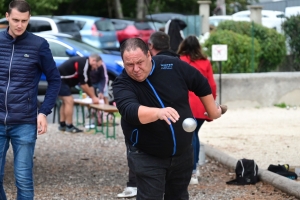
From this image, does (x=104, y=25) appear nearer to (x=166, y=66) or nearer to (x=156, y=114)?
(x=166, y=66)

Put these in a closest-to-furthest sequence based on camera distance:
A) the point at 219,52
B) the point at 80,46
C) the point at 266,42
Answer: the point at 219,52, the point at 266,42, the point at 80,46

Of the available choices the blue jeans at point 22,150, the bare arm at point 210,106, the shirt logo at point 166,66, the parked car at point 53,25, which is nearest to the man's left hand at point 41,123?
the blue jeans at point 22,150

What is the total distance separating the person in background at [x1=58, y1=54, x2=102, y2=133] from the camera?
13.6 metres

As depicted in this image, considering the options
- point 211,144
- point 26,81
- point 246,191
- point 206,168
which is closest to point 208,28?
point 211,144

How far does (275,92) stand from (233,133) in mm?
3664

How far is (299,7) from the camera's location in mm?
15695

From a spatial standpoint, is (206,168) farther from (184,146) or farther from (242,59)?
(242,59)

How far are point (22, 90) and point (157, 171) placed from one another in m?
A: 1.33

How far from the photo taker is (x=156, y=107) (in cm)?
497

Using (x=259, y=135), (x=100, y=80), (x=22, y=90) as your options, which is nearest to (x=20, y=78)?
(x=22, y=90)

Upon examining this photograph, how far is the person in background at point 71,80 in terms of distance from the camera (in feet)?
44.7

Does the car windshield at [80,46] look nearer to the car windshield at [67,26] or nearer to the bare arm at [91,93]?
the car windshield at [67,26]

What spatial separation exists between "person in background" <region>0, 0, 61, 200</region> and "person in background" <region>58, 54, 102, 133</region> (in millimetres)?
7682

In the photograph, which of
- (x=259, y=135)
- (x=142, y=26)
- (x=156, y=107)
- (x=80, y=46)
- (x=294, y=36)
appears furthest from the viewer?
(x=142, y=26)
